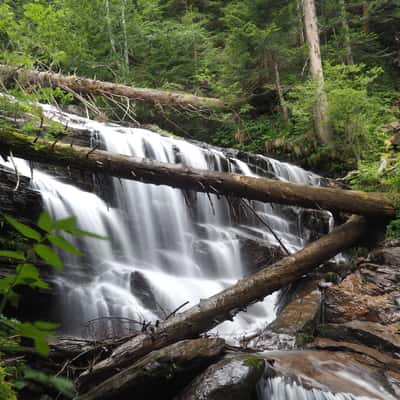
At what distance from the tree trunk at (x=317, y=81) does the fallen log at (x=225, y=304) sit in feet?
18.3

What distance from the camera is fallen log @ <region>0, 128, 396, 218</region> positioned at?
566cm

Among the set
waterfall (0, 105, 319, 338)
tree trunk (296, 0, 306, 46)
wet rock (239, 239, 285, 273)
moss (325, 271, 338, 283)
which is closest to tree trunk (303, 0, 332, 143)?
waterfall (0, 105, 319, 338)

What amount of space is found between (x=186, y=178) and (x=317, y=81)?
8.19 m

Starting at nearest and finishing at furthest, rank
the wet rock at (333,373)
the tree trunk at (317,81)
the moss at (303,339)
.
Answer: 1. the wet rock at (333,373)
2. the moss at (303,339)
3. the tree trunk at (317,81)

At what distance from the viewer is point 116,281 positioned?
7301 mm

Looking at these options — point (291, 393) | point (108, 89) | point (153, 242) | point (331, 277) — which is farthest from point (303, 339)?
point (108, 89)

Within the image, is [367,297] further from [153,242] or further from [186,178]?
[153,242]

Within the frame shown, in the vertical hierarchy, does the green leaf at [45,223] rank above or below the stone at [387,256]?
above

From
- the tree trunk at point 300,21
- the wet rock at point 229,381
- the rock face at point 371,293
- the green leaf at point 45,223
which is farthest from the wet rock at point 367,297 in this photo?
the tree trunk at point 300,21

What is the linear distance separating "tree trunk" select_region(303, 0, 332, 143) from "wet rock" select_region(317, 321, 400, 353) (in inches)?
333

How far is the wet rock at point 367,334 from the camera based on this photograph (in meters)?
4.87

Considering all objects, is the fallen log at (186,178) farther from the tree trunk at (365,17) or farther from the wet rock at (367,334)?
the tree trunk at (365,17)

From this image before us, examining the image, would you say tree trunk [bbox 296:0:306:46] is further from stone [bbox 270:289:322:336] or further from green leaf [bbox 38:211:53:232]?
green leaf [bbox 38:211:53:232]

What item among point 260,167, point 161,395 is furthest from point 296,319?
point 260,167
